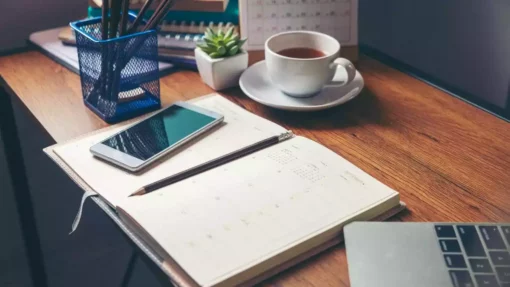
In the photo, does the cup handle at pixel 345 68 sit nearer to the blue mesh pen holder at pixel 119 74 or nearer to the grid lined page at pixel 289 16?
the grid lined page at pixel 289 16

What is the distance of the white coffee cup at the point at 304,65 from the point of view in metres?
0.87

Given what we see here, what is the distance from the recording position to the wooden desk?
27.1 inches

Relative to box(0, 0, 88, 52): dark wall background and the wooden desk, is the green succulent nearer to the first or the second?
the wooden desk

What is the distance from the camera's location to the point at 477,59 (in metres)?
1.00

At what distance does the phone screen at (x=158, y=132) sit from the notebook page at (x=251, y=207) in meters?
0.09

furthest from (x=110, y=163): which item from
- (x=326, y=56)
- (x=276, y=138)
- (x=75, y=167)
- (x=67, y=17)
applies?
(x=67, y=17)

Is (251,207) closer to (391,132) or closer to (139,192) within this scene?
(139,192)

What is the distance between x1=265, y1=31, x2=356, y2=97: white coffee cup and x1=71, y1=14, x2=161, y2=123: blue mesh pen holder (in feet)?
0.57

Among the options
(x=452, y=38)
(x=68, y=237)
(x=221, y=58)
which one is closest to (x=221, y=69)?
(x=221, y=58)

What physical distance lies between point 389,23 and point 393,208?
0.54 m

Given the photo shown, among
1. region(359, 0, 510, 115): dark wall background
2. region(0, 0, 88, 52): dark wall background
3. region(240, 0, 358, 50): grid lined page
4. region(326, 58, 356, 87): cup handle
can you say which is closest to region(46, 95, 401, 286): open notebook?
region(326, 58, 356, 87): cup handle

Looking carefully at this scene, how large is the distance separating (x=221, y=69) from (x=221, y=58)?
2cm

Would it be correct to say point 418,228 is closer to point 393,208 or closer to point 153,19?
point 393,208

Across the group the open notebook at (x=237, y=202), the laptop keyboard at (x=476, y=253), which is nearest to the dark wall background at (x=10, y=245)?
the open notebook at (x=237, y=202)
